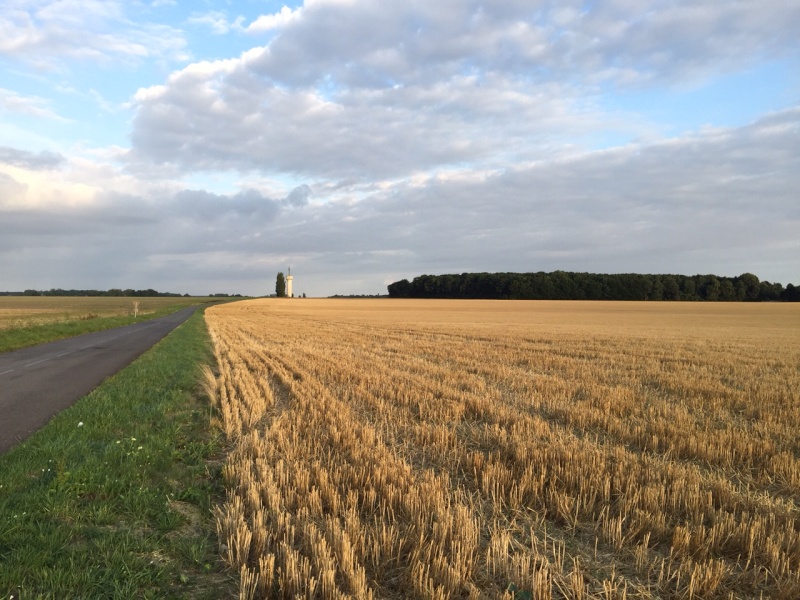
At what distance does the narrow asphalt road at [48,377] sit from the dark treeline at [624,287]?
112286mm

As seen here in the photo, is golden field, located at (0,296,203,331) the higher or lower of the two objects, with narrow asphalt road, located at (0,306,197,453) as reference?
higher

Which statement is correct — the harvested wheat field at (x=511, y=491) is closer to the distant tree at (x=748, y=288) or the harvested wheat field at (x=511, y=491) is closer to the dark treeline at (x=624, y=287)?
the dark treeline at (x=624, y=287)

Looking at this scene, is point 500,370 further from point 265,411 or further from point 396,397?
point 265,411

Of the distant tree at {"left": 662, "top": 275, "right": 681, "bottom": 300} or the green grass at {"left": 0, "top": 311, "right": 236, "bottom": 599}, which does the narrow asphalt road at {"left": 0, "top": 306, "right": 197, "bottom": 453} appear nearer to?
the green grass at {"left": 0, "top": 311, "right": 236, "bottom": 599}

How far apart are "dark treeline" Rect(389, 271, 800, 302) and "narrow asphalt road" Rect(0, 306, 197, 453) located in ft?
Answer: 368

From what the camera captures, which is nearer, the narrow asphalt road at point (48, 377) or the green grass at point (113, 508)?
the green grass at point (113, 508)

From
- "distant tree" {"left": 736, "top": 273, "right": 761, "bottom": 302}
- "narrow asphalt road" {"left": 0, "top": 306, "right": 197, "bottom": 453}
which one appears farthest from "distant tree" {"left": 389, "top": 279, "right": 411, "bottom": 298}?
"narrow asphalt road" {"left": 0, "top": 306, "right": 197, "bottom": 453}

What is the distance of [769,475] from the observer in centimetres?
679

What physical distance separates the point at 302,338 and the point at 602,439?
2209 cm

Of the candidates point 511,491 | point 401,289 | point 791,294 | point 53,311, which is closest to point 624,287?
point 791,294

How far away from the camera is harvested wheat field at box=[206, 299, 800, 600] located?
4.21m

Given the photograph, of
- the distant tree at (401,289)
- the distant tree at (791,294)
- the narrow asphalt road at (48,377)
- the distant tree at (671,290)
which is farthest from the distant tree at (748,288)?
the narrow asphalt road at (48,377)

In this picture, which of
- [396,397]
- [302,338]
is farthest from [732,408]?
[302,338]

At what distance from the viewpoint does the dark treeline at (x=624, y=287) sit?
394 feet
